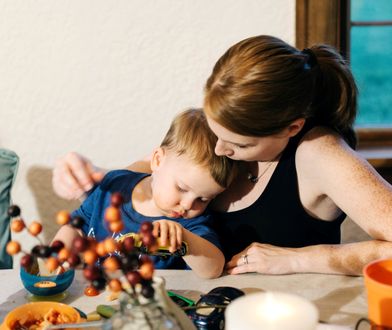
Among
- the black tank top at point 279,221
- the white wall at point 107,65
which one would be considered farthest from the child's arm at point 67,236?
the white wall at point 107,65

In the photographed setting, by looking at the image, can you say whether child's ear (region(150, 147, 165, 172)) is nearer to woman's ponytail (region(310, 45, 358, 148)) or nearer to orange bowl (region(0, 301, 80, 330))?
woman's ponytail (region(310, 45, 358, 148))

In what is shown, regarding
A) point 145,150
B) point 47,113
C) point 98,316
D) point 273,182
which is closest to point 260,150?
point 273,182

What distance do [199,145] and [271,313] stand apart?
0.77 m

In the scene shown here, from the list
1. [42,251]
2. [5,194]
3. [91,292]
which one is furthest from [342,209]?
[5,194]

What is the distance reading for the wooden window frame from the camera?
88.5 inches

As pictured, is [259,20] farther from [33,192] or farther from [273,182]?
[33,192]

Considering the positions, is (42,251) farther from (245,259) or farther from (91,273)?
(245,259)

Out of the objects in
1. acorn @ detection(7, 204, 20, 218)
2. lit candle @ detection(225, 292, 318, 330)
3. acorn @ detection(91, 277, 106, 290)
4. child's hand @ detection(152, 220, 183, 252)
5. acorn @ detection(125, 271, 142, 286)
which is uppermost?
acorn @ detection(7, 204, 20, 218)

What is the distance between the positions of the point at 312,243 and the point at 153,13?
3.18 feet

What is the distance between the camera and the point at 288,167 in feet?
5.62

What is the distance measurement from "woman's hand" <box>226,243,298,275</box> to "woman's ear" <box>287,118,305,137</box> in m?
0.26

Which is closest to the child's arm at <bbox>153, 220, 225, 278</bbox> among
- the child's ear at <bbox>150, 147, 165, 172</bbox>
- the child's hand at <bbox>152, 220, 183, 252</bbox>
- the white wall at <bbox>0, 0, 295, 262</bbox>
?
the child's hand at <bbox>152, 220, 183, 252</bbox>

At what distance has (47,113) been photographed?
2377 millimetres

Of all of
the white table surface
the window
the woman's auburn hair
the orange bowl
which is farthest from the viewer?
the window
